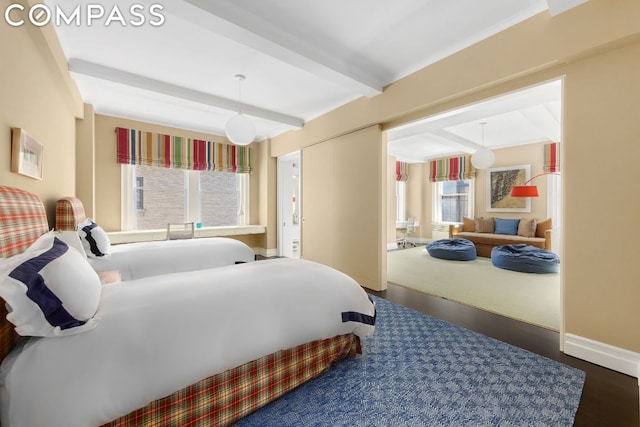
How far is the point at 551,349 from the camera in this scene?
2168 mm

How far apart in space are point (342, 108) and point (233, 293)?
3.45m

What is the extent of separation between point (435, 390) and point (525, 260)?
3865mm

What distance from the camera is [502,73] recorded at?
2.40 m

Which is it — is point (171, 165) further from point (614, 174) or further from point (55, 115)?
point (614, 174)

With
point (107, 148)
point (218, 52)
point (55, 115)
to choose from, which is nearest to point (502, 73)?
point (218, 52)

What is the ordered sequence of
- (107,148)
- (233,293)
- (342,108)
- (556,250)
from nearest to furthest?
(233,293) < (342,108) < (107,148) < (556,250)

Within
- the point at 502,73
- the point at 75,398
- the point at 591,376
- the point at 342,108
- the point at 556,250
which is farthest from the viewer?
the point at 556,250

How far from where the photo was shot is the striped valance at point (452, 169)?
7.16m

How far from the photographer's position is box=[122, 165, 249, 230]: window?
475 centimetres

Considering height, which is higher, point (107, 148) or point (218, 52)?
point (218, 52)

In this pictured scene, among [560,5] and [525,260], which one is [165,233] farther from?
[525,260]

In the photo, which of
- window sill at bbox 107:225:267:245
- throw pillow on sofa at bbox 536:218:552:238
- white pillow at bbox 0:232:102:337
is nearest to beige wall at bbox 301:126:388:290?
window sill at bbox 107:225:267:245

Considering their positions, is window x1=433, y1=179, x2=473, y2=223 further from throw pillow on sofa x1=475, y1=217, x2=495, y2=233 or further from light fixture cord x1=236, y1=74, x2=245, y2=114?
light fixture cord x1=236, y1=74, x2=245, y2=114

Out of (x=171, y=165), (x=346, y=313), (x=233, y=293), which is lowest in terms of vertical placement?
(x=346, y=313)
